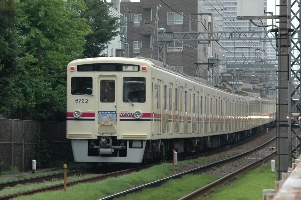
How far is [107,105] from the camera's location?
2078 cm

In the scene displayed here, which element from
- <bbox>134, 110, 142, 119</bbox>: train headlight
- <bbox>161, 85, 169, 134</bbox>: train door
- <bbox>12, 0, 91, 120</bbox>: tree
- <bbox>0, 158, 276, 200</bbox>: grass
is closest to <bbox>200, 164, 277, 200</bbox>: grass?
<bbox>0, 158, 276, 200</bbox>: grass

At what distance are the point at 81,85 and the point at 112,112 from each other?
1.16m

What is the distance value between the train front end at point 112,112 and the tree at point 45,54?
138 inches

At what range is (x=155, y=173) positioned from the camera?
64.6 feet

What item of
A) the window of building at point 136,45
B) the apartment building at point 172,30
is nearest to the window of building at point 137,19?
the apartment building at point 172,30

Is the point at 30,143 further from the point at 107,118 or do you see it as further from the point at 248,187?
the point at 248,187

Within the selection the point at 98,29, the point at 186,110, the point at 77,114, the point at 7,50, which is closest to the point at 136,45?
the point at 98,29

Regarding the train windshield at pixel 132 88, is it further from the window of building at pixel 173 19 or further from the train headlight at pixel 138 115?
the window of building at pixel 173 19

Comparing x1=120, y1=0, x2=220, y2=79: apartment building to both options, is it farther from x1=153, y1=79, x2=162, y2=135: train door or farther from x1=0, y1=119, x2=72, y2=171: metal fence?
x1=153, y1=79, x2=162, y2=135: train door

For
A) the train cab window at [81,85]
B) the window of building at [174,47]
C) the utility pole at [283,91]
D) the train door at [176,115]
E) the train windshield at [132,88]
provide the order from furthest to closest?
the window of building at [174,47] → the train door at [176,115] → the train cab window at [81,85] → the train windshield at [132,88] → the utility pole at [283,91]

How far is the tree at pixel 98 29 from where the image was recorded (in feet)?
106

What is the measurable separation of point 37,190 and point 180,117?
11027mm

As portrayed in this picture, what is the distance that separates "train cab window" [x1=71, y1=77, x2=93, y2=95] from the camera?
2100cm

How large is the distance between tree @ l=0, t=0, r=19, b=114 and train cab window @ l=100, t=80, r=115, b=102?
7.52 ft
